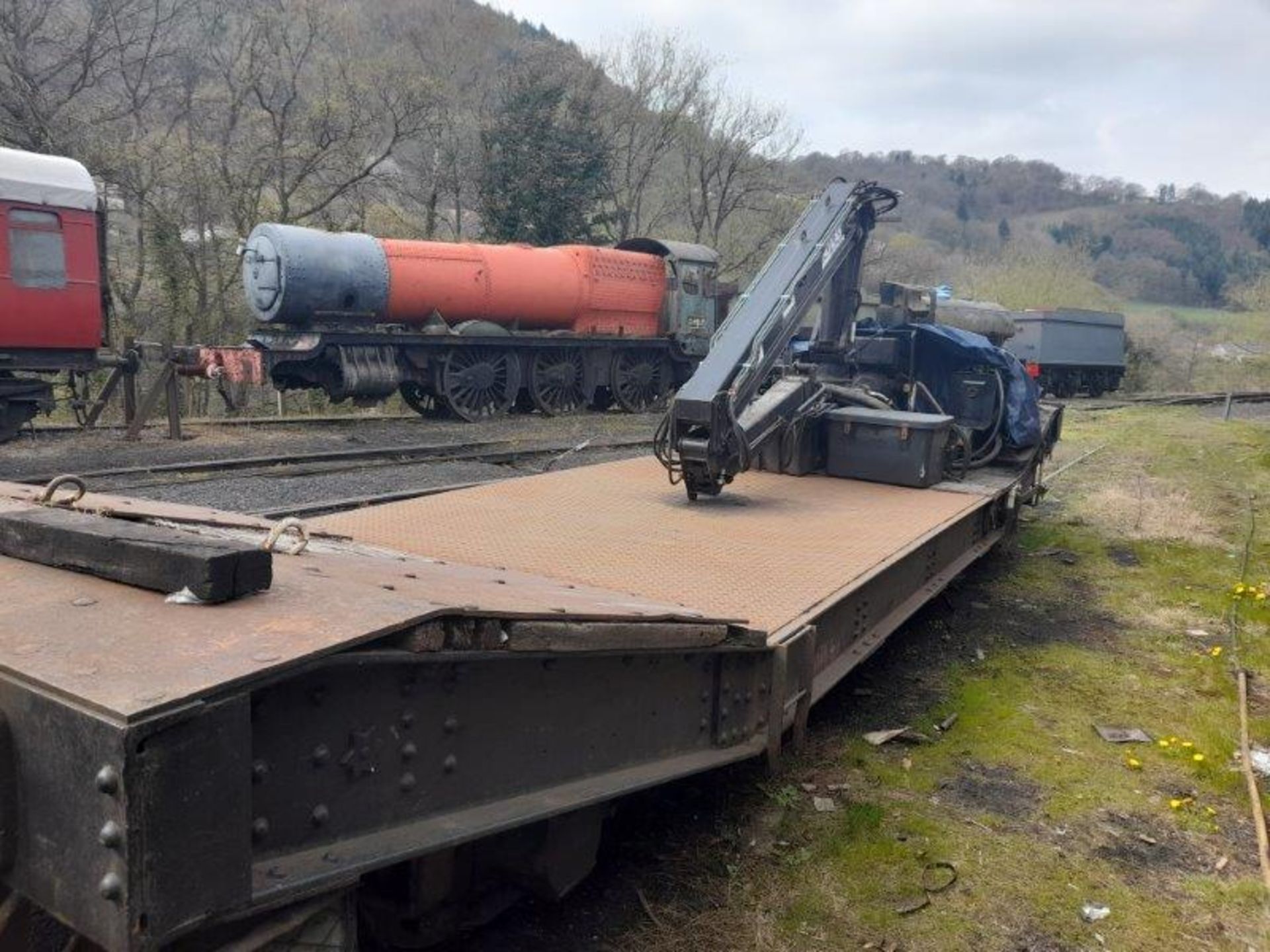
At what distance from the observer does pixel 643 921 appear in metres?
2.93

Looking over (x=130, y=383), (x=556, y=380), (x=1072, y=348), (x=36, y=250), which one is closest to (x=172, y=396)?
(x=130, y=383)

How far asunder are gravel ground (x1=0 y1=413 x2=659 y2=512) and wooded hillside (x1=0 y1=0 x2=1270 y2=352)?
8536 mm

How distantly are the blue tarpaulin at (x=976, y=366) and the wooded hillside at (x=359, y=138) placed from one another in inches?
518

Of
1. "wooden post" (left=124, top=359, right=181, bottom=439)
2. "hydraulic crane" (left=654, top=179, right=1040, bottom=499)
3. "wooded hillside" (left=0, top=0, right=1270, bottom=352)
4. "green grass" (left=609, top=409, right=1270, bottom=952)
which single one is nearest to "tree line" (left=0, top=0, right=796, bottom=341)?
"wooded hillside" (left=0, top=0, right=1270, bottom=352)

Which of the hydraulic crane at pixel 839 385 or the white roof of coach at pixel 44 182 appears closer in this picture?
the hydraulic crane at pixel 839 385

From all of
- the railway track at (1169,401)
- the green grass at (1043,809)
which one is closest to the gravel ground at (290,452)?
the green grass at (1043,809)

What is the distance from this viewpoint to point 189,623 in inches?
66.9

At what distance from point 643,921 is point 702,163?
34.3m

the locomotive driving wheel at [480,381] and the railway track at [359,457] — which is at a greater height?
the locomotive driving wheel at [480,381]

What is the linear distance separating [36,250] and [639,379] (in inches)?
433

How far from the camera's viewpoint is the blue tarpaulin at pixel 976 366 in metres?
8.05

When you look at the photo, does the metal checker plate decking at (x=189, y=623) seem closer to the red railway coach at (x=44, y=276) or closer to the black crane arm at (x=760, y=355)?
the black crane arm at (x=760, y=355)

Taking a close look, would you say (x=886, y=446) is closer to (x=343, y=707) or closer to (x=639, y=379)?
(x=343, y=707)

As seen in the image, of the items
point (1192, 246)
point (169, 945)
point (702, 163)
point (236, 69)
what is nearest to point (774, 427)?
point (169, 945)
